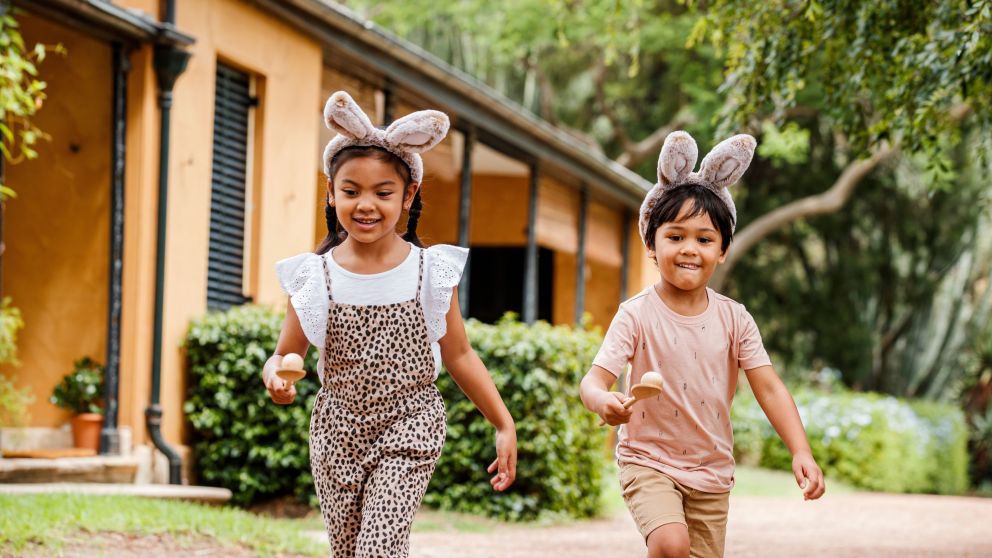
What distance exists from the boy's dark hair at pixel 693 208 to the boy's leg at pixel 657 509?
2.54 feet

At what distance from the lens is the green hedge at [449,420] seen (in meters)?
9.18

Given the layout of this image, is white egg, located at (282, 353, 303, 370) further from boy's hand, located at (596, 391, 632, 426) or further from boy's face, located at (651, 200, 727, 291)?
boy's face, located at (651, 200, 727, 291)

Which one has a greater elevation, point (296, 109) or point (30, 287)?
point (296, 109)

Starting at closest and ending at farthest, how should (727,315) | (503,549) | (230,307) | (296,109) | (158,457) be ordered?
(727,315), (503,549), (158,457), (230,307), (296,109)

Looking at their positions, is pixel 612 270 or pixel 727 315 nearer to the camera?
pixel 727 315

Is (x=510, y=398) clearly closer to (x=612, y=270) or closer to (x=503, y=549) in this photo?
(x=503, y=549)

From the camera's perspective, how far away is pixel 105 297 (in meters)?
8.99

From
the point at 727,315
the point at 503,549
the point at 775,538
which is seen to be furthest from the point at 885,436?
the point at 727,315

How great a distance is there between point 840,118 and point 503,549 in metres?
3.27

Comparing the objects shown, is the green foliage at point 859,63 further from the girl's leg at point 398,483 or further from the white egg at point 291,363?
the white egg at point 291,363

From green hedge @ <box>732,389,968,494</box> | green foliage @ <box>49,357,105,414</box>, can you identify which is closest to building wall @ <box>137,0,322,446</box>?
green foliage @ <box>49,357,105,414</box>

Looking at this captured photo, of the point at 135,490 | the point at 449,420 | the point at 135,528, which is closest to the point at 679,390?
the point at 135,528

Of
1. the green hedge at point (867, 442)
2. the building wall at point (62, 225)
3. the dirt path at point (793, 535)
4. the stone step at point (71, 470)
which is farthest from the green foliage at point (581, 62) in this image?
the stone step at point (71, 470)

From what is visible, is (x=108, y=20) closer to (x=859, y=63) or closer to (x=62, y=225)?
(x=62, y=225)
